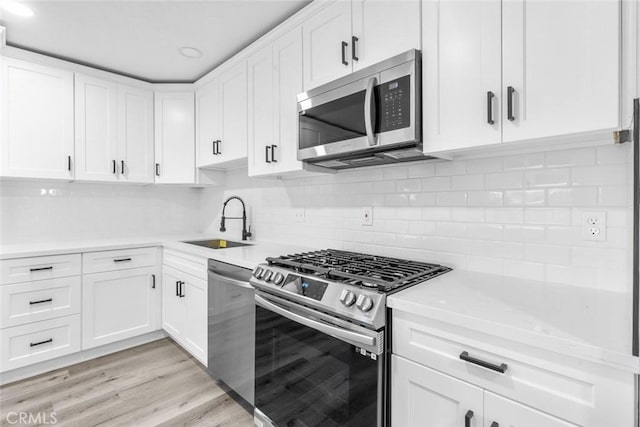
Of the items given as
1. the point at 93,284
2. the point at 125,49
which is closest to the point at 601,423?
the point at 93,284

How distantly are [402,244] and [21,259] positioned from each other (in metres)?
2.70

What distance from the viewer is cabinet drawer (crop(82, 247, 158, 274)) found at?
257cm

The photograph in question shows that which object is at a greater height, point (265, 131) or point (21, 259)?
point (265, 131)

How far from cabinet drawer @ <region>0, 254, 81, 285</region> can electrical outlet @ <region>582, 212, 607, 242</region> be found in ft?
10.7

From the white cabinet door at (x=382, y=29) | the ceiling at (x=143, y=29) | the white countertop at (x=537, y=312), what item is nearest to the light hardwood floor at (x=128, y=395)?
the white countertop at (x=537, y=312)

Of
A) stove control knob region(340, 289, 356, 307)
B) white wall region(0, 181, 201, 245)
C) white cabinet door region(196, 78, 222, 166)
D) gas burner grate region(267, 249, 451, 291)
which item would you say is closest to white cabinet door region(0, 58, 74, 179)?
white wall region(0, 181, 201, 245)

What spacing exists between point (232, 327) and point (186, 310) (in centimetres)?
74

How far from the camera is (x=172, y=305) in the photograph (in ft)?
9.01

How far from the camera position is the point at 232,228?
3223mm

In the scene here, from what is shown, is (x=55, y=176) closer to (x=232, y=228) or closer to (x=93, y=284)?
(x=93, y=284)

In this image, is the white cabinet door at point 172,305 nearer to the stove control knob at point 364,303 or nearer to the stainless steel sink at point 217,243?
the stainless steel sink at point 217,243

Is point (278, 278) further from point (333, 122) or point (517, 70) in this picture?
→ point (517, 70)

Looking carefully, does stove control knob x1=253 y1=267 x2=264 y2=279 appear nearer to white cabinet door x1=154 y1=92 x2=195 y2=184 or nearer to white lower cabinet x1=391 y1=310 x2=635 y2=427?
white lower cabinet x1=391 y1=310 x2=635 y2=427

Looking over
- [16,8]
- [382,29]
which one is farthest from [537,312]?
[16,8]
